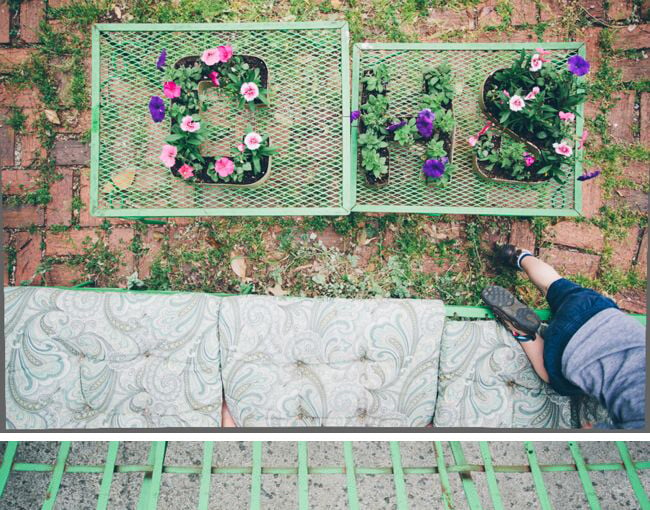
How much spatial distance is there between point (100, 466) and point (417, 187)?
143 centimetres

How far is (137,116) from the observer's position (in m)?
1.78

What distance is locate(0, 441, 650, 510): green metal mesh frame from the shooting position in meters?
1.42

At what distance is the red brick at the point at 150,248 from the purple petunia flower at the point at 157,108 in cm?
73

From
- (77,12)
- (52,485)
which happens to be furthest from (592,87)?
(52,485)

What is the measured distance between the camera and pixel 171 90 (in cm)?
163

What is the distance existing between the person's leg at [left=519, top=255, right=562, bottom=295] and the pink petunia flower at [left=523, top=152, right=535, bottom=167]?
0.54 meters

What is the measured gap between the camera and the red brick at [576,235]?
7.39 feet

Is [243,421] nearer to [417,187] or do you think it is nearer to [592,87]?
[417,187]

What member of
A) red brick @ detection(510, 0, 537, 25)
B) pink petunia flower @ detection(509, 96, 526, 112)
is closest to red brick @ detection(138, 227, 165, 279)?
pink petunia flower @ detection(509, 96, 526, 112)

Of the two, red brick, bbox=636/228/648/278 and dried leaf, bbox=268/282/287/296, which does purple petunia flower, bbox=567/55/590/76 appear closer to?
red brick, bbox=636/228/648/278

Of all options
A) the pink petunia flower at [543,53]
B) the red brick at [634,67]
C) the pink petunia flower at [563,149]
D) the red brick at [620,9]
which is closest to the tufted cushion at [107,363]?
the pink petunia flower at [563,149]

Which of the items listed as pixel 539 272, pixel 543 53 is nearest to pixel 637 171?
pixel 539 272

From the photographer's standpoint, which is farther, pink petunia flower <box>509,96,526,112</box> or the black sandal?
the black sandal

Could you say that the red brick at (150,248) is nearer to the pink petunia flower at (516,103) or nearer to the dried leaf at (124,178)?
the dried leaf at (124,178)
